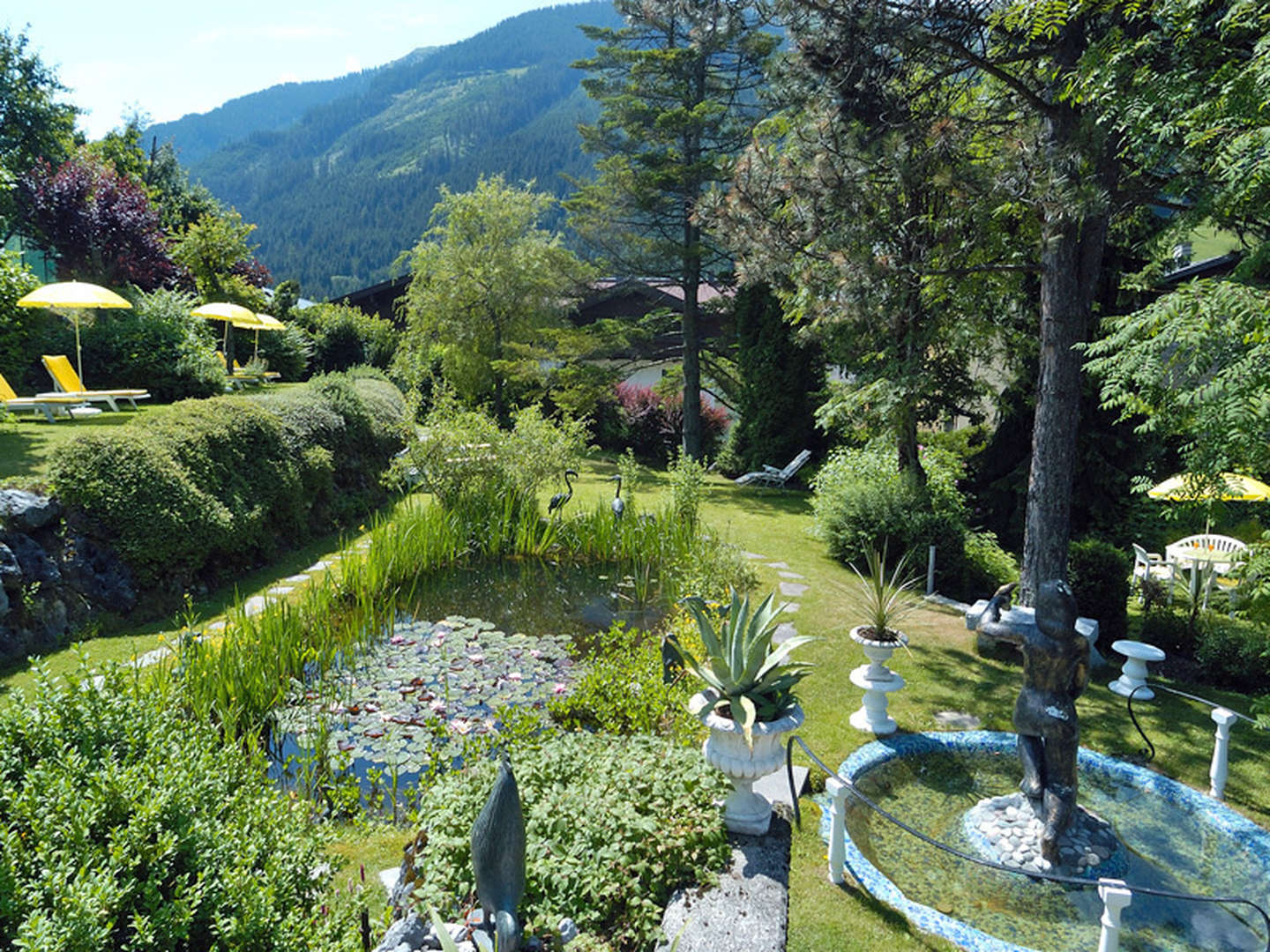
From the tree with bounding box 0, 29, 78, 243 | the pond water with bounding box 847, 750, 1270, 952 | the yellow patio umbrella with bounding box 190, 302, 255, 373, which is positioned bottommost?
the pond water with bounding box 847, 750, 1270, 952

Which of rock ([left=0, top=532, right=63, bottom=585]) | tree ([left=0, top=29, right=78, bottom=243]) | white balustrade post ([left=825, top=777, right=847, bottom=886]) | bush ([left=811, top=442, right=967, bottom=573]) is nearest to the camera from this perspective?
white balustrade post ([left=825, top=777, right=847, bottom=886])

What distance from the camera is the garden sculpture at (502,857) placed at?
8.63 feet

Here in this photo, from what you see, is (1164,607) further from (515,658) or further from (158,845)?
(158,845)

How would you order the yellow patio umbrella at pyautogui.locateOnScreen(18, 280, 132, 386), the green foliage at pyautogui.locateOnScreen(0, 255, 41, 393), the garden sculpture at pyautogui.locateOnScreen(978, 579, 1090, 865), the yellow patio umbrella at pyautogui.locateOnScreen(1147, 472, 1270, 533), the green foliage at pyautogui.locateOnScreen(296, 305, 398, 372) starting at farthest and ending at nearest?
the green foliage at pyautogui.locateOnScreen(296, 305, 398, 372), the yellow patio umbrella at pyautogui.locateOnScreen(18, 280, 132, 386), the green foliage at pyautogui.locateOnScreen(0, 255, 41, 393), the yellow patio umbrella at pyautogui.locateOnScreen(1147, 472, 1270, 533), the garden sculpture at pyautogui.locateOnScreen(978, 579, 1090, 865)

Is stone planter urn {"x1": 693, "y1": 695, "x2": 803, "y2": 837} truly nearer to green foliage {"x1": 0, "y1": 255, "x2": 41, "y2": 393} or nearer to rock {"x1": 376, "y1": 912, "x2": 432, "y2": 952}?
rock {"x1": 376, "y1": 912, "x2": 432, "y2": 952}

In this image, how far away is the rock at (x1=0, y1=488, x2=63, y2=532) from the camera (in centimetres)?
651

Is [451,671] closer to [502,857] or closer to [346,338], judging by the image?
[502,857]

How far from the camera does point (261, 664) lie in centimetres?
552

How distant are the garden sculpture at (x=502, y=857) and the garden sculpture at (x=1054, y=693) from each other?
2768 millimetres

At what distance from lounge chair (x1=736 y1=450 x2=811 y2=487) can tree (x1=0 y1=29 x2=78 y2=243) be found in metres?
23.0

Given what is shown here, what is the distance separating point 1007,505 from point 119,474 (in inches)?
427

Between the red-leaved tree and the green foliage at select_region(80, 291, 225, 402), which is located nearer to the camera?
the green foliage at select_region(80, 291, 225, 402)

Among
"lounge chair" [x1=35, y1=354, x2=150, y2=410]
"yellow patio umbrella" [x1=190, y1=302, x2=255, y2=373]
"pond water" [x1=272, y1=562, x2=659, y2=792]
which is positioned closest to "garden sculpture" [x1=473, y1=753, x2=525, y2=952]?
"pond water" [x1=272, y1=562, x2=659, y2=792]

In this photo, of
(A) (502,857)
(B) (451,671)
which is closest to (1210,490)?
(A) (502,857)
